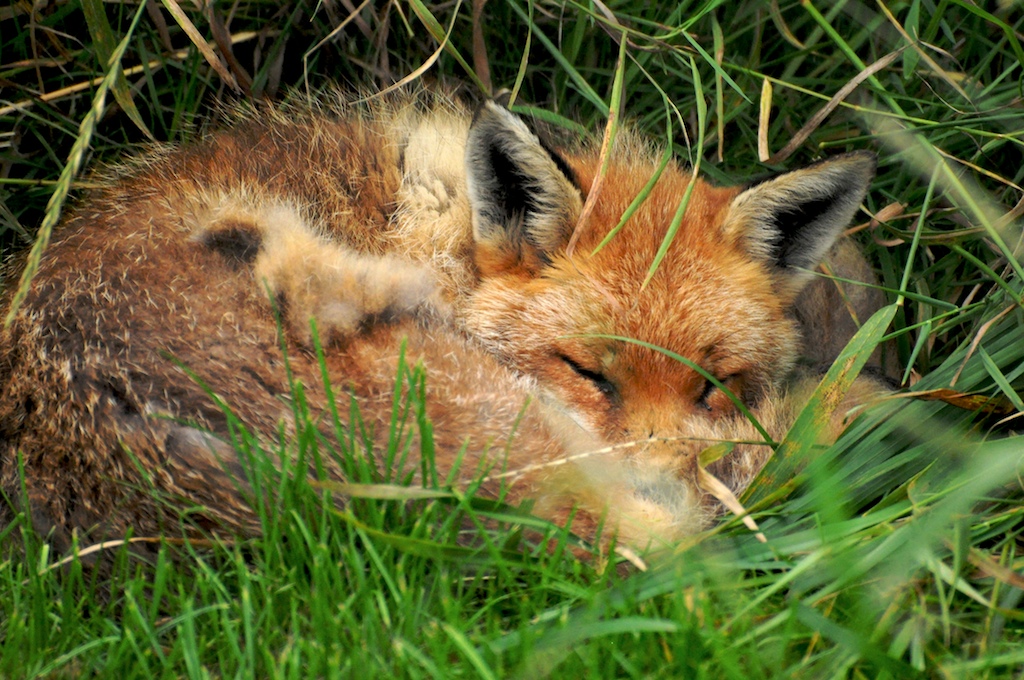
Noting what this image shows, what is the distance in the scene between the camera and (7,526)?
215 cm

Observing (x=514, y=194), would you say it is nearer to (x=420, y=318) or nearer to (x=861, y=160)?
(x=420, y=318)

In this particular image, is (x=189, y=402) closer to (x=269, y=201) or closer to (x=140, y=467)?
(x=140, y=467)

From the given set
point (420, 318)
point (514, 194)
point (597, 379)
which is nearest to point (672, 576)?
point (597, 379)

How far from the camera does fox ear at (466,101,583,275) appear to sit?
2.48 m

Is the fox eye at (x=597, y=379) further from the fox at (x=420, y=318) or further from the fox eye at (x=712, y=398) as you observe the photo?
the fox eye at (x=712, y=398)

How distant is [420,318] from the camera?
2432 millimetres

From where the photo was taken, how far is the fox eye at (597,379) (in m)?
2.52

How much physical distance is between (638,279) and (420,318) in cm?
61

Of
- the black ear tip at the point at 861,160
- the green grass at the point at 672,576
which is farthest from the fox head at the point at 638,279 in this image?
the green grass at the point at 672,576

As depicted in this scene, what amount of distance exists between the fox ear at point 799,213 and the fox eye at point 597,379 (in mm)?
611

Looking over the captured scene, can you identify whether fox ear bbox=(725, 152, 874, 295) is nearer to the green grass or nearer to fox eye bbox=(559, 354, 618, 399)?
the green grass

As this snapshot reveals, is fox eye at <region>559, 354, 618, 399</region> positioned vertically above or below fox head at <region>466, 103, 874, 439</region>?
below

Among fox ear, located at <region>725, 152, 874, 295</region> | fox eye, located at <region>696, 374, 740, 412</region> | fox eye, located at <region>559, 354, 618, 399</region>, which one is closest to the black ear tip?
fox ear, located at <region>725, 152, 874, 295</region>

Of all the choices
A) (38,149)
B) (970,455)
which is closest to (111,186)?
(38,149)
